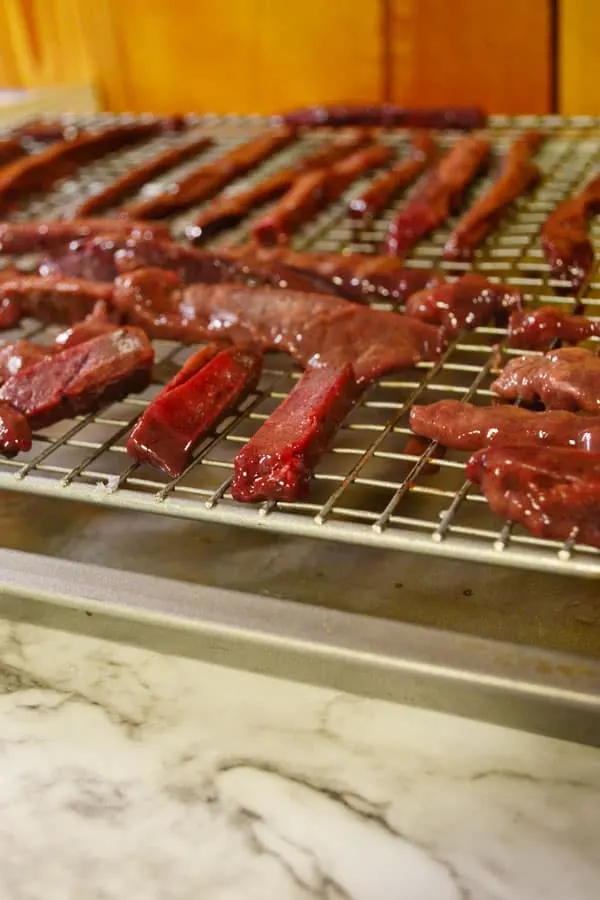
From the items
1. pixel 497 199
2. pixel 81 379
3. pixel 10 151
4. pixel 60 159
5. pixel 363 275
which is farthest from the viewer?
pixel 10 151

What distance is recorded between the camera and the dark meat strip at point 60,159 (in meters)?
3.04

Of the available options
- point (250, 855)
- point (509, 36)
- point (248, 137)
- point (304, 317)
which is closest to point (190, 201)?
point (248, 137)

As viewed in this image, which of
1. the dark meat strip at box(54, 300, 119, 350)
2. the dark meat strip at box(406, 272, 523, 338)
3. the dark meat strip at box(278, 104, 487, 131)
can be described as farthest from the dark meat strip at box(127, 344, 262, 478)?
the dark meat strip at box(278, 104, 487, 131)

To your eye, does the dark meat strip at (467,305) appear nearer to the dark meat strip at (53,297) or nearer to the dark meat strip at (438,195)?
the dark meat strip at (438,195)

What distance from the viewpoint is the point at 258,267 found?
2232 mm

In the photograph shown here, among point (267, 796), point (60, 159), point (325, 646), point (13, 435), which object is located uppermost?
point (60, 159)

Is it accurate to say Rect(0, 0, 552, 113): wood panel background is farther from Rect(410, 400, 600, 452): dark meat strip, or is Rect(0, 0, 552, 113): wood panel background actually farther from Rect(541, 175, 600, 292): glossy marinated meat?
Rect(410, 400, 600, 452): dark meat strip

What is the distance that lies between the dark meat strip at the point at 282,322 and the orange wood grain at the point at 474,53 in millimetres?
1839

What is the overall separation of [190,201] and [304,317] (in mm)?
1038

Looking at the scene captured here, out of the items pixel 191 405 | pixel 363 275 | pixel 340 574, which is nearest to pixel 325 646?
pixel 340 574

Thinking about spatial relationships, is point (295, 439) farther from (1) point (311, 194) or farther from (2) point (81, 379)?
(1) point (311, 194)

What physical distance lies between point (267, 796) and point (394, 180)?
198 centimetres

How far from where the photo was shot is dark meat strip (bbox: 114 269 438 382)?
1879 millimetres

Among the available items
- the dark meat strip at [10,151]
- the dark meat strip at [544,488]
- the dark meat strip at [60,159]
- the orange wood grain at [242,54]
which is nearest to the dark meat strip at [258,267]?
the dark meat strip at [60,159]
